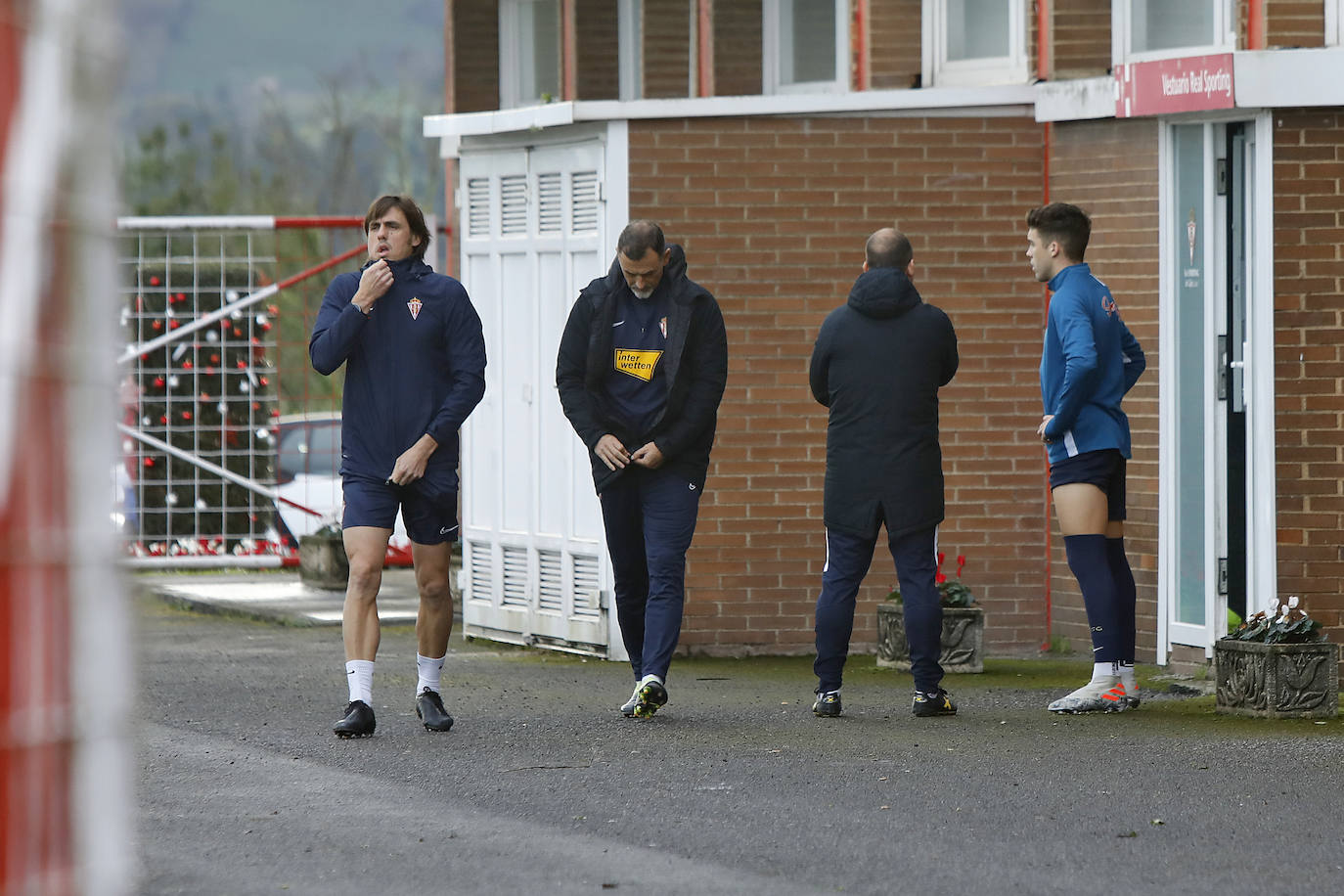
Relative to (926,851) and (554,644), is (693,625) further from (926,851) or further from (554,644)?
(926,851)

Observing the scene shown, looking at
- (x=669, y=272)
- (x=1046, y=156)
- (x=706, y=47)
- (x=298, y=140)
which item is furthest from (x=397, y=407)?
(x=298, y=140)

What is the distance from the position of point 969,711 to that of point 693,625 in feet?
7.56

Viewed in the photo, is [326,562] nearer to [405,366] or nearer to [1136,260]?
[1136,260]

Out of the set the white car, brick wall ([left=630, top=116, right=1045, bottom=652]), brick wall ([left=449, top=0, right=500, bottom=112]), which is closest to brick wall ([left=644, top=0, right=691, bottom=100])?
brick wall ([left=449, top=0, right=500, bottom=112])

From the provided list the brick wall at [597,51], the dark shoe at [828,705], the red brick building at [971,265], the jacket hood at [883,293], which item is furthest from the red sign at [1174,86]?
the brick wall at [597,51]

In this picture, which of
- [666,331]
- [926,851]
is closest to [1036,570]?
[666,331]

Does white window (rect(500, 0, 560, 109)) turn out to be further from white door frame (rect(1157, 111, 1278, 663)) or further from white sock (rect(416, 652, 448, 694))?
white sock (rect(416, 652, 448, 694))

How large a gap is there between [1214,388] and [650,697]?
3.16 metres

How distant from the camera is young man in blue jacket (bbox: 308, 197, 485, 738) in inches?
306

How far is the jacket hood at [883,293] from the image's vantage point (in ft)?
27.3

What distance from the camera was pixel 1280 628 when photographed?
8.36 metres

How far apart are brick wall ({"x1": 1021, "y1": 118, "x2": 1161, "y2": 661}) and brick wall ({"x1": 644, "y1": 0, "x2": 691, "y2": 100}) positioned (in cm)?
303

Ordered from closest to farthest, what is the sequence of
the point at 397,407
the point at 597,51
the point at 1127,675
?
1. the point at 397,407
2. the point at 1127,675
3. the point at 597,51

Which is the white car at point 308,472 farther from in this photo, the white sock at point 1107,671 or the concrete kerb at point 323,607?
the white sock at point 1107,671
